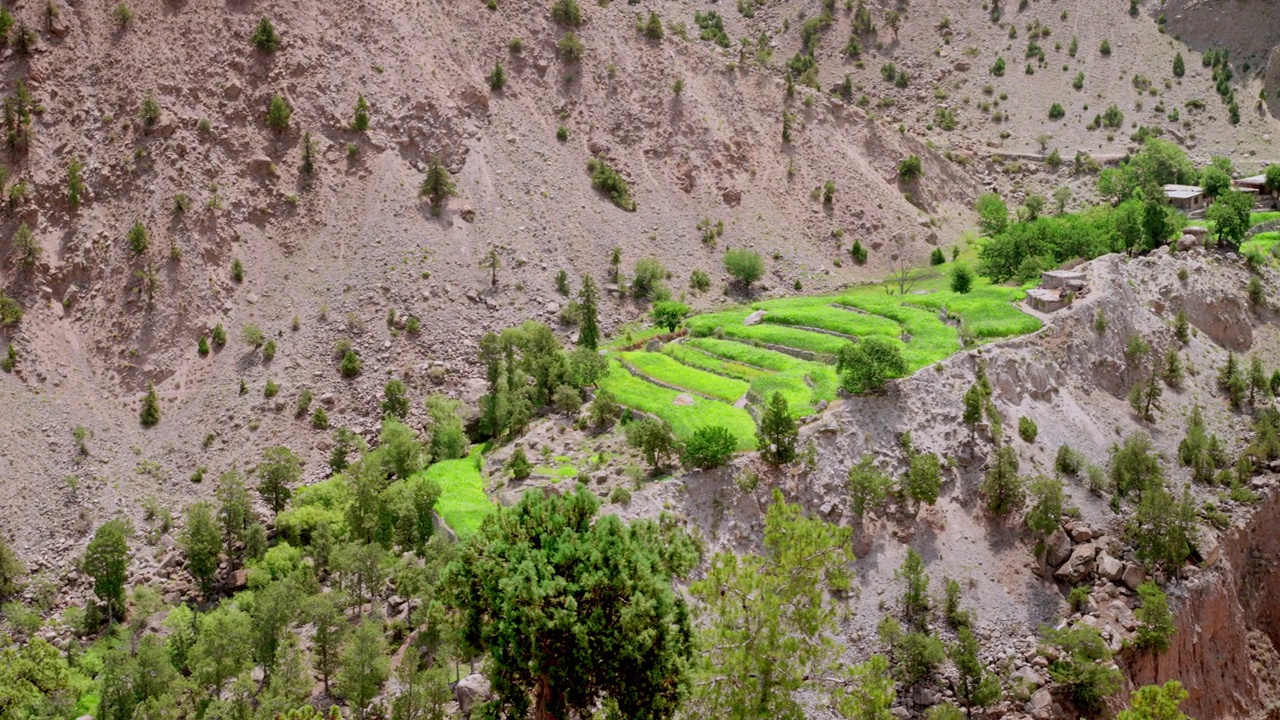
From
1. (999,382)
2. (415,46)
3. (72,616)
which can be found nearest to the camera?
(72,616)

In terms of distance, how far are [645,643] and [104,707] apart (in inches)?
1142

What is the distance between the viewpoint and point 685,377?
64250 mm

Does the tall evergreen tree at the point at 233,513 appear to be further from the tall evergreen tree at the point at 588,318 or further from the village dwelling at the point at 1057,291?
the village dwelling at the point at 1057,291

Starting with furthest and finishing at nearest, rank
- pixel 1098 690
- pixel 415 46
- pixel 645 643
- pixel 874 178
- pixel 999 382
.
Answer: pixel 874 178
pixel 415 46
pixel 999 382
pixel 1098 690
pixel 645 643

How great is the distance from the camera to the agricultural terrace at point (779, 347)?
5944 cm

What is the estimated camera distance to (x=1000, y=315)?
67500mm

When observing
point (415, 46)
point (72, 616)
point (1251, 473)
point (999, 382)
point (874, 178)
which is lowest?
point (72, 616)

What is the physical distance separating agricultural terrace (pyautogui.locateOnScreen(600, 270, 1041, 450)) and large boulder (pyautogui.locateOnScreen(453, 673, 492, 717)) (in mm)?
17595

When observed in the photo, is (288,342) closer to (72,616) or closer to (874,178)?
(72,616)

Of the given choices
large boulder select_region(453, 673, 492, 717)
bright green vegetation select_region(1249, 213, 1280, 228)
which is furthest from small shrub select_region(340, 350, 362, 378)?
bright green vegetation select_region(1249, 213, 1280, 228)

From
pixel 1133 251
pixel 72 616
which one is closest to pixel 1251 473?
pixel 1133 251

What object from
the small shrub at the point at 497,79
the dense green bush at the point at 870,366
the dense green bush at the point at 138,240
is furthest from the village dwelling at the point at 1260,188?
the dense green bush at the point at 138,240

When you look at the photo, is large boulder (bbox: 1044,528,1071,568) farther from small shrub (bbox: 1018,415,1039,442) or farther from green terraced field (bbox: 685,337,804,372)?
green terraced field (bbox: 685,337,804,372)

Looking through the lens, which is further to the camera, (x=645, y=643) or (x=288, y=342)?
(x=288, y=342)
